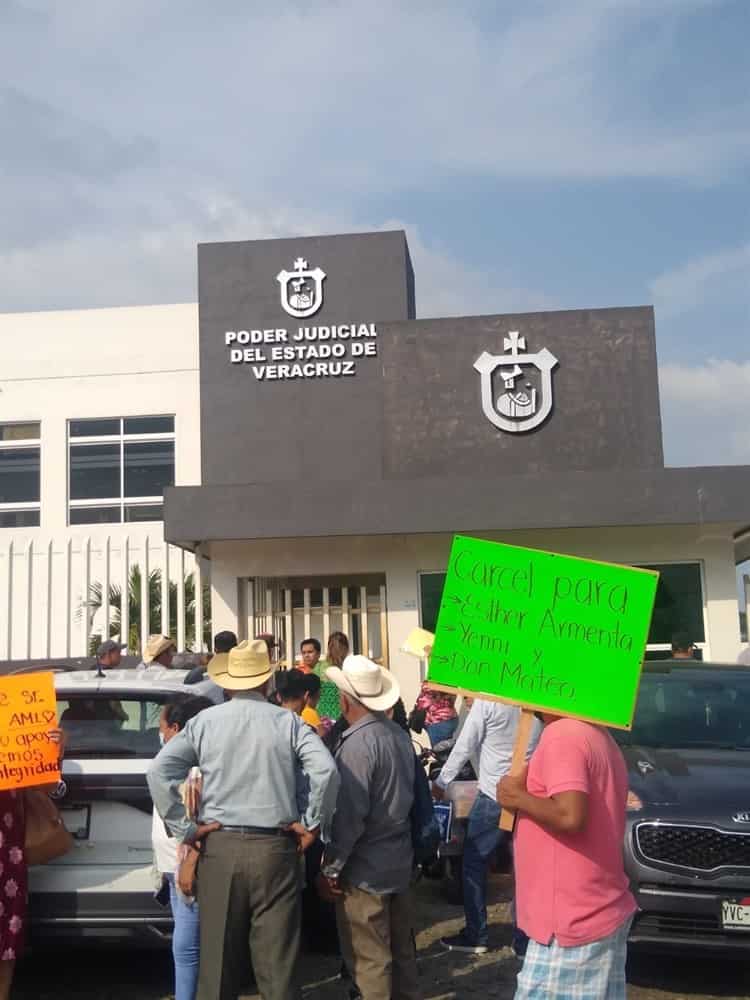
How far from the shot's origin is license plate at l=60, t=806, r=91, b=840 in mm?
5461

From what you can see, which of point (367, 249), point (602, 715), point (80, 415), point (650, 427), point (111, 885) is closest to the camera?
point (602, 715)

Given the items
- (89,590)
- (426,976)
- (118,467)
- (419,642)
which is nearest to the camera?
(426,976)

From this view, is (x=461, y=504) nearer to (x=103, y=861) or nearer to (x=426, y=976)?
(x=426, y=976)

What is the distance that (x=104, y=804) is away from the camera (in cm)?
548

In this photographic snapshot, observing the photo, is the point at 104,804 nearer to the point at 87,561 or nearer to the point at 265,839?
the point at 265,839

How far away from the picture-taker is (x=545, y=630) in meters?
4.09

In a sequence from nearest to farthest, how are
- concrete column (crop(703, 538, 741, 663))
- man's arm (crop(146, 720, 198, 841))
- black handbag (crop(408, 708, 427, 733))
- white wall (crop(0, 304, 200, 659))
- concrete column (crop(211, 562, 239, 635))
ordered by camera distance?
1. man's arm (crop(146, 720, 198, 841))
2. black handbag (crop(408, 708, 427, 733))
3. concrete column (crop(703, 538, 741, 663))
4. concrete column (crop(211, 562, 239, 635))
5. white wall (crop(0, 304, 200, 659))

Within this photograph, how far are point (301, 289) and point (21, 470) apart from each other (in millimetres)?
9827

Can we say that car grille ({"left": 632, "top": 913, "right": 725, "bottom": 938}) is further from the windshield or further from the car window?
the car window

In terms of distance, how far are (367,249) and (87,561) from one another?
6.40m

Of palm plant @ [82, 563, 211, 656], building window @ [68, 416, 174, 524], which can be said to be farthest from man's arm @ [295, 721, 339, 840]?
building window @ [68, 416, 174, 524]

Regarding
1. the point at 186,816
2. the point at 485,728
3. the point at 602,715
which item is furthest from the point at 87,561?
the point at 602,715

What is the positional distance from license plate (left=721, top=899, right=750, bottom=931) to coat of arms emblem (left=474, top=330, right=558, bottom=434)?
1061 centimetres

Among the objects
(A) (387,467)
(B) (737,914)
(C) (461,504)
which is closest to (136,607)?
(A) (387,467)
